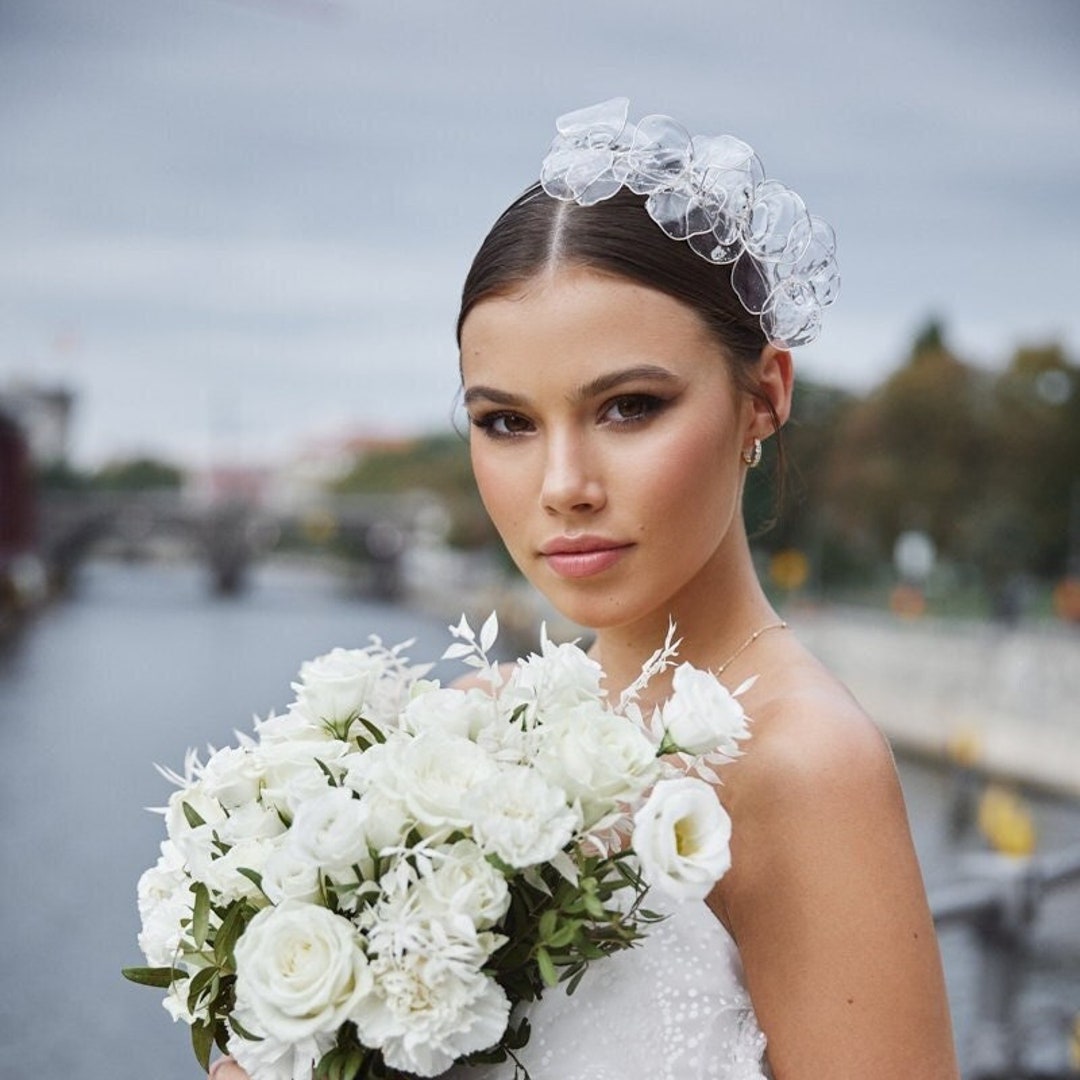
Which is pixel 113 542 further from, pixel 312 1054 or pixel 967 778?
pixel 312 1054

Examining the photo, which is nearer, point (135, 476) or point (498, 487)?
point (498, 487)

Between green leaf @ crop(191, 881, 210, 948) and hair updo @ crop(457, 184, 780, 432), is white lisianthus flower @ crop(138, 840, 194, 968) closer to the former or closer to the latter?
green leaf @ crop(191, 881, 210, 948)

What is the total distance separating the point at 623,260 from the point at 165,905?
3.09ft

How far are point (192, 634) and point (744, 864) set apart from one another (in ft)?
196

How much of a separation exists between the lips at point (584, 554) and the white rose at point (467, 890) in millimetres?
450

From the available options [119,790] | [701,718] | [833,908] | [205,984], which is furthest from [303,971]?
[119,790]

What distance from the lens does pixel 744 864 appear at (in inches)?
66.0

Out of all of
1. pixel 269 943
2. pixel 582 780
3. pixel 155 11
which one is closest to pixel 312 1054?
pixel 269 943

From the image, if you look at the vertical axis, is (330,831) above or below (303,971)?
above

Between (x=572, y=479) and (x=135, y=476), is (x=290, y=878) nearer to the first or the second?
(x=572, y=479)

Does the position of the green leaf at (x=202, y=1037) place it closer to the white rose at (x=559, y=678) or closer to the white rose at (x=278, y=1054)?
the white rose at (x=278, y=1054)

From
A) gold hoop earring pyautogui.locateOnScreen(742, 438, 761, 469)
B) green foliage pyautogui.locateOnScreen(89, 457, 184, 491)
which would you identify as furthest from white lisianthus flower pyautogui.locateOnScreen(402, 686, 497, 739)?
green foliage pyautogui.locateOnScreen(89, 457, 184, 491)

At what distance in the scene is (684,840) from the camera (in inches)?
55.9

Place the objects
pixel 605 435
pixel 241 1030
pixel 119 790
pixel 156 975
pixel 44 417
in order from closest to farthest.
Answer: pixel 241 1030, pixel 156 975, pixel 605 435, pixel 119 790, pixel 44 417
